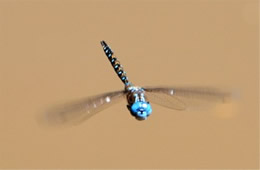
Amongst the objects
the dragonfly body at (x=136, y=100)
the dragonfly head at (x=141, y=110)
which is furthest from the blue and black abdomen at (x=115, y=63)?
the dragonfly head at (x=141, y=110)

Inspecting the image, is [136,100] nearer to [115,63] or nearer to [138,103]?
[138,103]

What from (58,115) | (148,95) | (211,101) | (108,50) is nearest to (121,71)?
(108,50)

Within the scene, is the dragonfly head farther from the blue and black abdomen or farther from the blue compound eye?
the blue and black abdomen

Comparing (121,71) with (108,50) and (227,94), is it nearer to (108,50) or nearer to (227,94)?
(108,50)

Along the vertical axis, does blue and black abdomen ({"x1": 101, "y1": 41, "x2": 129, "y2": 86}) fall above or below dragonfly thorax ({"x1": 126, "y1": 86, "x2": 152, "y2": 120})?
above

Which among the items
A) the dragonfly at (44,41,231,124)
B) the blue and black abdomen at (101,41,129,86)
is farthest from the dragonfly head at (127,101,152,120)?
the blue and black abdomen at (101,41,129,86)

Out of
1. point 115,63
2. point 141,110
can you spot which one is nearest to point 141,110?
point 141,110
